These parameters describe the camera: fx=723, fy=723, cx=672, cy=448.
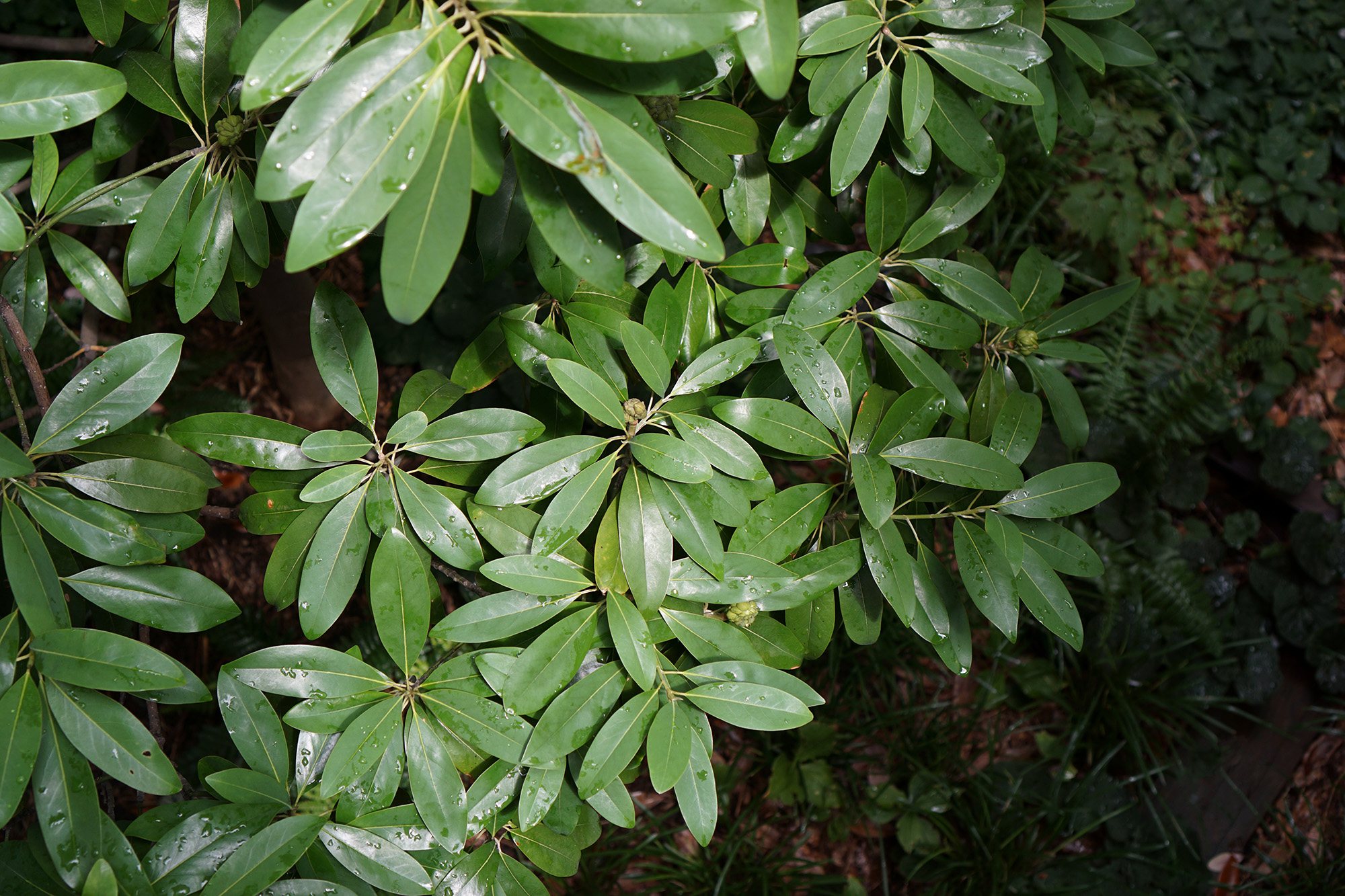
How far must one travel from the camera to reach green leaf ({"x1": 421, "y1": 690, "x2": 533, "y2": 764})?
90 centimetres

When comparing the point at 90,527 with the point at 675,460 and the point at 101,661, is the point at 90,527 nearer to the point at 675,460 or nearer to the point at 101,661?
the point at 101,661

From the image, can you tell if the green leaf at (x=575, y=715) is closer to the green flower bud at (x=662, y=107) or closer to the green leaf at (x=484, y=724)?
the green leaf at (x=484, y=724)

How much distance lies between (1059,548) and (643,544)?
622mm

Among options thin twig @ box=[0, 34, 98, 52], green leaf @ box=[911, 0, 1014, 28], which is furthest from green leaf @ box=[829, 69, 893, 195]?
thin twig @ box=[0, 34, 98, 52]

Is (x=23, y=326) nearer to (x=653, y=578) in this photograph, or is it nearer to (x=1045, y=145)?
(x=653, y=578)

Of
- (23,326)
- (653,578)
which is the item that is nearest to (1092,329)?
(653,578)

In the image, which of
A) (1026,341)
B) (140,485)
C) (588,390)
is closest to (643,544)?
(588,390)

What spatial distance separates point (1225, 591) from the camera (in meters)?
2.74

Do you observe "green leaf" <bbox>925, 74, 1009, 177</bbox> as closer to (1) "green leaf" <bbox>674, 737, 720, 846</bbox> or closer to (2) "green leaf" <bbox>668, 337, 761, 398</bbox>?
(2) "green leaf" <bbox>668, 337, 761, 398</bbox>

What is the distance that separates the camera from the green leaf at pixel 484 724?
0.90 meters

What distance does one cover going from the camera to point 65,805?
0.83m

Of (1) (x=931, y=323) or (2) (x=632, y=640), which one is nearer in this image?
(2) (x=632, y=640)

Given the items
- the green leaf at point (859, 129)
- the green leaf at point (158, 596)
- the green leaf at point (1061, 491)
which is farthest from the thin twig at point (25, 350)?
the green leaf at point (1061, 491)

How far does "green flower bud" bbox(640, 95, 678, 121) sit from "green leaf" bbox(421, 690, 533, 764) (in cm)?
80
